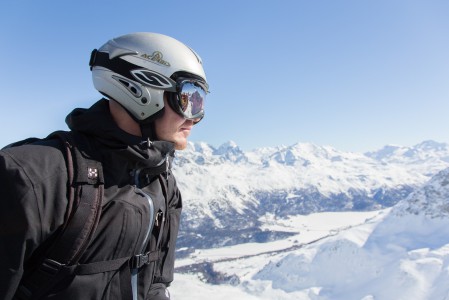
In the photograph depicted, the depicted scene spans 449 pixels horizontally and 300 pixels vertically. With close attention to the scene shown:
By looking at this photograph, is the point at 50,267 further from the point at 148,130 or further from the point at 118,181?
the point at 148,130

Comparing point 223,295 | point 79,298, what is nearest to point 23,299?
point 79,298

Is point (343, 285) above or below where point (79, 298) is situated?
below

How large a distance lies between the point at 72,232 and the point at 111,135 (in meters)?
0.86

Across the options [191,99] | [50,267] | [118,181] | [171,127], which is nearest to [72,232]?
[50,267]

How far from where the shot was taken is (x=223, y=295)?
2997 inches

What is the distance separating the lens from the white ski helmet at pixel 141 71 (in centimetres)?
350

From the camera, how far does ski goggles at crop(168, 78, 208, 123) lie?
3625 millimetres

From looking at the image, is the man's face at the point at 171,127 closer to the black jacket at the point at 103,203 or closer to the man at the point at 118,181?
the man at the point at 118,181

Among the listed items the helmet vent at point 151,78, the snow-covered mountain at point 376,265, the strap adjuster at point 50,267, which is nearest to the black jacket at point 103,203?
the strap adjuster at point 50,267

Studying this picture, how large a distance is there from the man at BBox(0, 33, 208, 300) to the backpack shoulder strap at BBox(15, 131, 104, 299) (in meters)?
0.01

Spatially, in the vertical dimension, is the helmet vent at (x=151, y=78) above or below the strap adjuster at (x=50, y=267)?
above

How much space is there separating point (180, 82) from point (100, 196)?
1.42 meters

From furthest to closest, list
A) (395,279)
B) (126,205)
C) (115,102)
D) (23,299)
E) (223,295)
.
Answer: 1. (395,279)
2. (223,295)
3. (115,102)
4. (126,205)
5. (23,299)

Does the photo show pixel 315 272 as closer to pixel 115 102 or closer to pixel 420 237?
pixel 420 237
